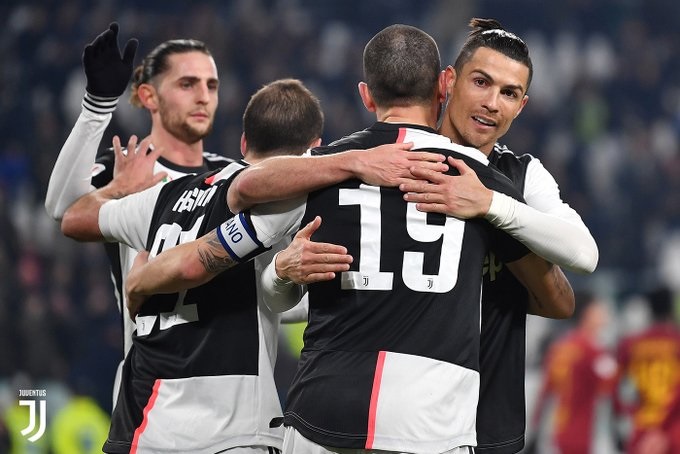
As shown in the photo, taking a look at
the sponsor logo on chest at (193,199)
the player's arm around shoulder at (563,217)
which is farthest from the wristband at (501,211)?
the sponsor logo on chest at (193,199)

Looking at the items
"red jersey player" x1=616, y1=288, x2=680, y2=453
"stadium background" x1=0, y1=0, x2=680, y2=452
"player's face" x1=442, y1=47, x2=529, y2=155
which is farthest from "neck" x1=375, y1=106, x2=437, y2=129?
"stadium background" x1=0, y1=0, x2=680, y2=452

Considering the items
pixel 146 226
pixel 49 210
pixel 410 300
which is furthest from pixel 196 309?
pixel 49 210

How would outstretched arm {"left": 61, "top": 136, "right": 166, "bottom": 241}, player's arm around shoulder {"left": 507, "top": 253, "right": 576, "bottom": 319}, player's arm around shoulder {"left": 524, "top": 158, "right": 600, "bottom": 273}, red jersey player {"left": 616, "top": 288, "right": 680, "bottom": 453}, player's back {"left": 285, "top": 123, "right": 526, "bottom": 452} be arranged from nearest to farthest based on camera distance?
player's back {"left": 285, "top": 123, "right": 526, "bottom": 452}
player's arm around shoulder {"left": 524, "top": 158, "right": 600, "bottom": 273}
player's arm around shoulder {"left": 507, "top": 253, "right": 576, "bottom": 319}
outstretched arm {"left": 61, "top": 136, "right": 166, "bottom": 241}
red jersey player {"left": 616, "top": 288, "right": 680, "bottom": 453}

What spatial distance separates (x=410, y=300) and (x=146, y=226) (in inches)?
44.2

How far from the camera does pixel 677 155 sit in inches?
479

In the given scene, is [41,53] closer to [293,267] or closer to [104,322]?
[104,322]

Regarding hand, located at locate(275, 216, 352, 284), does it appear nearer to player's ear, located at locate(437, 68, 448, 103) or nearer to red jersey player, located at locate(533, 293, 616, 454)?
player's ear, located at locate(437, 68, 448, 103)

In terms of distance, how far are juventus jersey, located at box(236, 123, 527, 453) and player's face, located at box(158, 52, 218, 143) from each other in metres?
1.73

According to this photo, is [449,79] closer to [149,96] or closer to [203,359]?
[203,359]

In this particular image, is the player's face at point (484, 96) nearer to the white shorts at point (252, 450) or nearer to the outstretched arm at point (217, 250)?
the outstretched arm at point (217, 250)

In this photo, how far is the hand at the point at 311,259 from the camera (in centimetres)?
287

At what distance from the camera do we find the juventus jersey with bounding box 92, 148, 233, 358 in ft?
13.4

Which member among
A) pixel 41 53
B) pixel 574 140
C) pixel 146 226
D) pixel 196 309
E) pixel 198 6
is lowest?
pixel 196 309

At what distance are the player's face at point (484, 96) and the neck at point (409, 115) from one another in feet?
0.77
